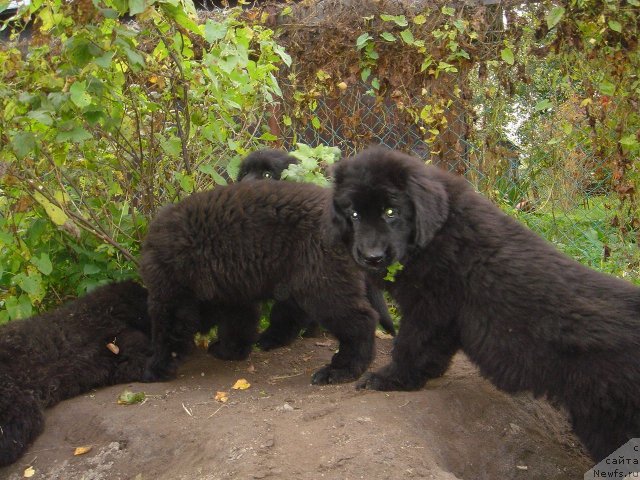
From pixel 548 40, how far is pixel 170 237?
3042 millimetres

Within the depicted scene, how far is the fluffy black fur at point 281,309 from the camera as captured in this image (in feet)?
14.5

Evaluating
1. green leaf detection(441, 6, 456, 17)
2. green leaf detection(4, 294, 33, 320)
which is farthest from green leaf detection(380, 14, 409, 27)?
green leaf detection(4, 294, 33, 320)

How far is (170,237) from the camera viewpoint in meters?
4.30

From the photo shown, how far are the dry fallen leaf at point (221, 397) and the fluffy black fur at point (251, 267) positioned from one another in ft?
1.43

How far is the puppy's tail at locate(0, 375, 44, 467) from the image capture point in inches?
139

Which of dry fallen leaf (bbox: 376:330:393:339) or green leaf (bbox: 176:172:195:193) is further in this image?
dry fallen leaf (bbox: 376:330:393:339)

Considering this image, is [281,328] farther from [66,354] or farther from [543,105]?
[543,105]

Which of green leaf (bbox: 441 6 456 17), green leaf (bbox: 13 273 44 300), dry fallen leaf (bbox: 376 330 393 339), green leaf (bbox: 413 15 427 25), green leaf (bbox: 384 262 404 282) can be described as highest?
green leaf (bbox: 441 6 456 17)

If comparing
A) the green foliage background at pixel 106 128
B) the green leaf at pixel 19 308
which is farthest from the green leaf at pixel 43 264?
the green leaf at pixel 19 308

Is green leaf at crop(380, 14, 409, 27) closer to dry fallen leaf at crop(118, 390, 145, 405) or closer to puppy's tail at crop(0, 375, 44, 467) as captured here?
dry fallen leaf at crop(118, 390, 145, 405)

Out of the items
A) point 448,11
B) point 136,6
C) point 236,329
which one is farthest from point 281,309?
point 448,11

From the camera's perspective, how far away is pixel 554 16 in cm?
479

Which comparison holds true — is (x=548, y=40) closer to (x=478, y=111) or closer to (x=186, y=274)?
(x=478, y=111)

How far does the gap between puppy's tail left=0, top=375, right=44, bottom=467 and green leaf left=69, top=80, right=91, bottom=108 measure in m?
1.43
